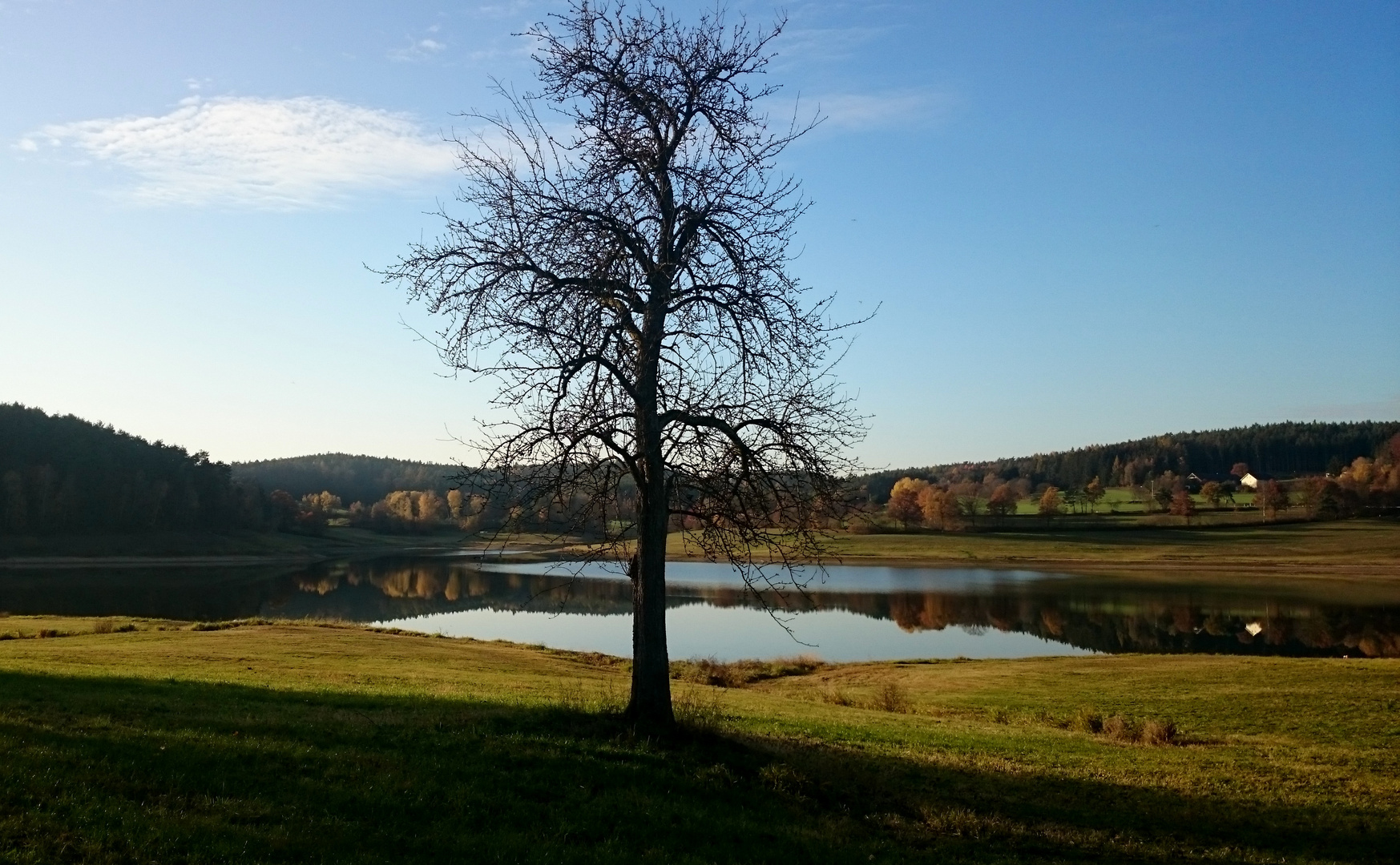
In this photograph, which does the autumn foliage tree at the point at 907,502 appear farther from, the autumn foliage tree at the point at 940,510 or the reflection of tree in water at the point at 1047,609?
the reflection of tree in water at the point at 1047,609

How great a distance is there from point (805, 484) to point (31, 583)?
70001mm

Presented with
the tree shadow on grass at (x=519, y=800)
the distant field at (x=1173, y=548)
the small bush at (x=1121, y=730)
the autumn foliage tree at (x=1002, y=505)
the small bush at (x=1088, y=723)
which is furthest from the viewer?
the autumn foliage tree at (x=1002, y=505)

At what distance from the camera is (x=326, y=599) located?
5925 cm

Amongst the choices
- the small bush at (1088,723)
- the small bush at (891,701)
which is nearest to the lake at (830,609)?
the small bush at (891,701)

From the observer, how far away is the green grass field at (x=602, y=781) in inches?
291

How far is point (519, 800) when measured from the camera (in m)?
8.57

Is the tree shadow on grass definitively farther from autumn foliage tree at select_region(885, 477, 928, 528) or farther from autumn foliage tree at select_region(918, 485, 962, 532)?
autumn foliage tree at select_region(918, 485, 962, 532)

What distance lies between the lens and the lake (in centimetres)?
4025

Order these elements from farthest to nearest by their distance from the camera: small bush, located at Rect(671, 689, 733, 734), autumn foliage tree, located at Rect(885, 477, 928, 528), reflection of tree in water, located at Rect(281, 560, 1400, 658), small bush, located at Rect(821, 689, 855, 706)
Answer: autumn foliage tree, located at Rect(885, 477, 928, 528), reflection of tree in water, located at Rect(281, 560, 1400, 658), small bush, located at Rect(821, 689, 855, 706), small bush, located at Rect(671, 689, 733, 734)

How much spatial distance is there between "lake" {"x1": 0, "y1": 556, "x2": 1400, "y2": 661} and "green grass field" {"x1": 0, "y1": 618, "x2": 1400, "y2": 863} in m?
12.6

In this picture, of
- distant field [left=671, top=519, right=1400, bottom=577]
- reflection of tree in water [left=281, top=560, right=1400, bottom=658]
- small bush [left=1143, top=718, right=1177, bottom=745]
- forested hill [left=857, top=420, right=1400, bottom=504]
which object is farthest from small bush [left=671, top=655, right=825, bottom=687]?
forested hill [left=857, top=420, right=1400, bottom=504]

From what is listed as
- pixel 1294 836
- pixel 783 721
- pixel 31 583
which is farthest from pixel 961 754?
pixel 31 583

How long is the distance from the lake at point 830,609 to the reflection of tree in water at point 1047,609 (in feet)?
0.59

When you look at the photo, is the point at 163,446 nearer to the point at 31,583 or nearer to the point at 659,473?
the point at 31,583
